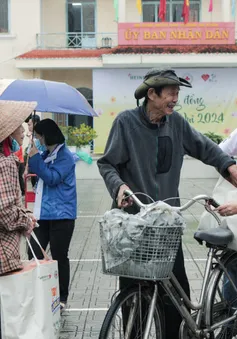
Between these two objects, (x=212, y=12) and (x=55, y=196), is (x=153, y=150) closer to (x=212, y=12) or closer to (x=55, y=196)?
(x=55, y=196)

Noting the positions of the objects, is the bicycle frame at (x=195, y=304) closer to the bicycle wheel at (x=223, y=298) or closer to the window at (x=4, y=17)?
the bicycle wheel at (x=223, y=298)

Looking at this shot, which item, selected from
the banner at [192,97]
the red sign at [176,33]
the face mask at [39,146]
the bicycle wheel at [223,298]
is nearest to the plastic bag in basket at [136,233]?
the bicycle wheel at [223,298]

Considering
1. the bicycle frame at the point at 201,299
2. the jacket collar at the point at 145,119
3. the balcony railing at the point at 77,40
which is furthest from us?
the balcony railing at the point at 77,40

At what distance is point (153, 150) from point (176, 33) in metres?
19.7

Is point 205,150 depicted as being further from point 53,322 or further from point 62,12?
point 62,12

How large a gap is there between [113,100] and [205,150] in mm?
20451

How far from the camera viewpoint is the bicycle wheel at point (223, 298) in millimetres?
3834

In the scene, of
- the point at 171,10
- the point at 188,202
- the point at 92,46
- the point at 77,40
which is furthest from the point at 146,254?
the point at 171,10

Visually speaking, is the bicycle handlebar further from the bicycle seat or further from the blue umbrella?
the blue umbrella

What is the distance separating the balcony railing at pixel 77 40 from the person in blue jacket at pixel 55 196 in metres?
20.0

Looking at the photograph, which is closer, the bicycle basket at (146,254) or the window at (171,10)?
the bicycle basket at (146,254)

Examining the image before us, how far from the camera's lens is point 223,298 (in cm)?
401

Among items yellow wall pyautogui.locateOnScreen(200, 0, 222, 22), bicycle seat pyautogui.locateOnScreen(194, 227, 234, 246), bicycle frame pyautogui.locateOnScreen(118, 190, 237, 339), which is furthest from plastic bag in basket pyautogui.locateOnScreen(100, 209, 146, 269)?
yellow wall pyautogui.locateOnScreen(200, 0, 222, 22)

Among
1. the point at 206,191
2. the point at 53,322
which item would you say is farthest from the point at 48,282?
the point at 206,191
